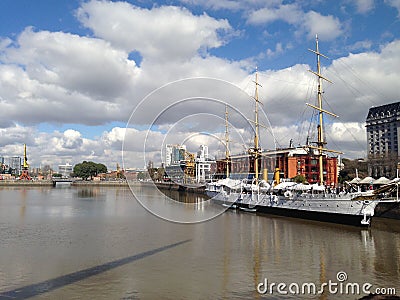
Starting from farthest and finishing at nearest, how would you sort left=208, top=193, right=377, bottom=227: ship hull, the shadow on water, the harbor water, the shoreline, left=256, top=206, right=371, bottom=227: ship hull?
the shoreline, left=256, top=206, right=371, bottom=227: ship hull, left=208, top=193, right=377, bottom=227: ship hull, the harbor water, the shadow on water

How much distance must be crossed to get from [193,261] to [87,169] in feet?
456

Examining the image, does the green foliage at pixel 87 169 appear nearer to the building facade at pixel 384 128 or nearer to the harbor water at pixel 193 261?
the building facade at pixel 384 128

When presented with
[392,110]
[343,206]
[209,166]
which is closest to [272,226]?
[343,206]

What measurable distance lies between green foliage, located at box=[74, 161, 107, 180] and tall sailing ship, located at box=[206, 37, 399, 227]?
10699cm

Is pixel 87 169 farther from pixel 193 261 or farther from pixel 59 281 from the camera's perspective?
pixel 59 281

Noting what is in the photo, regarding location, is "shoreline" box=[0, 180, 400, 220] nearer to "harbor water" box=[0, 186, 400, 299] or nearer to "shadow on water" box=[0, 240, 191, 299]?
"harbor water" box=[0, 186, 400, 299]

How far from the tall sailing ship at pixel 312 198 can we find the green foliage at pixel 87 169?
107 metres

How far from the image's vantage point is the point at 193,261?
1675 centimetres

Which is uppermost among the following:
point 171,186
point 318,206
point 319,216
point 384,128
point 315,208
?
point 384,128

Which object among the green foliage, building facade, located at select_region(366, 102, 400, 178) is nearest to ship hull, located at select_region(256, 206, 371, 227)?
building facade, located at select_region(366, 102, 400, 178)

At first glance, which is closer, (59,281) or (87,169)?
(59,281)

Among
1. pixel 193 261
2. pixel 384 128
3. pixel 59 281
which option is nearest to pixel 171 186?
pixel 384 128

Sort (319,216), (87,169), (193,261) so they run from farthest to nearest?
(87,169) → (319,216) → (193,261)

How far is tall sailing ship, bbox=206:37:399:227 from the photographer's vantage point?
27.7 metres
